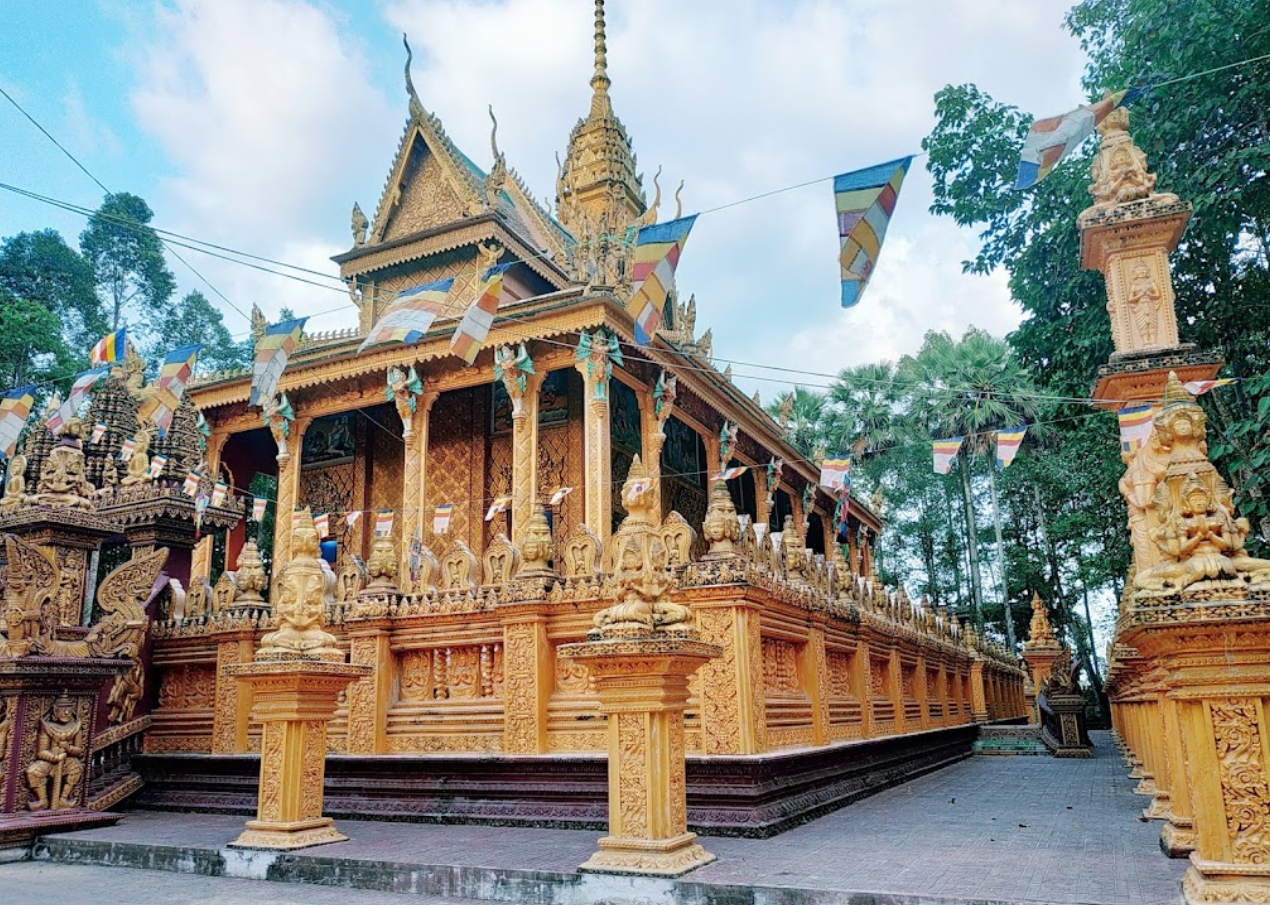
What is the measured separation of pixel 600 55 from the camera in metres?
22.9

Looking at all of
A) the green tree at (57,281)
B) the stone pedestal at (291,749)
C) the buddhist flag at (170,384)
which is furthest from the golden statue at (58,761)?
the green tree at (57,281)

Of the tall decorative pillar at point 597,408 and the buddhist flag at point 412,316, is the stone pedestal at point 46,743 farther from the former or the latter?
the tall decorative pillar at point 597,408

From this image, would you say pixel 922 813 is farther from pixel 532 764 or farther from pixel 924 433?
pixel 924 433

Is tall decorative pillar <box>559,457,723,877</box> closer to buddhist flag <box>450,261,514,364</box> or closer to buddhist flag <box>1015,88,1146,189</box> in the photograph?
buddhist flag <box>1015,88,1146,189</box>

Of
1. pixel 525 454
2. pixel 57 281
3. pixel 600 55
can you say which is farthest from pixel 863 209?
pixel 57 281

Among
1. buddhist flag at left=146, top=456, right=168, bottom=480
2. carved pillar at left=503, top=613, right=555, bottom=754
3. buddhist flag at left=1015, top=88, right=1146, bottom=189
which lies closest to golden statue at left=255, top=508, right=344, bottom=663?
carved pillar at left=503, top=613, right=555, bottom=754

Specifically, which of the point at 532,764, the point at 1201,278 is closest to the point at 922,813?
the point at 532,764

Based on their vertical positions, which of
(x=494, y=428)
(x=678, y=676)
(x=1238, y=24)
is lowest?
(x=678, y=676)

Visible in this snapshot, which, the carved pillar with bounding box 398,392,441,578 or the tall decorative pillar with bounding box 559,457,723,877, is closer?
the tall decorative pillar with bounding box 559,457,723,877

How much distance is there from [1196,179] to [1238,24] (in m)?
2.27

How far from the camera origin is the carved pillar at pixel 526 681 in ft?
28.0

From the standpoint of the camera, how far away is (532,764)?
8.38 meters

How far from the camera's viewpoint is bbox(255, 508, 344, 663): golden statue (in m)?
7.61

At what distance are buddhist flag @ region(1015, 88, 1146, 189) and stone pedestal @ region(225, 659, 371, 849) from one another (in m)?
7.41
